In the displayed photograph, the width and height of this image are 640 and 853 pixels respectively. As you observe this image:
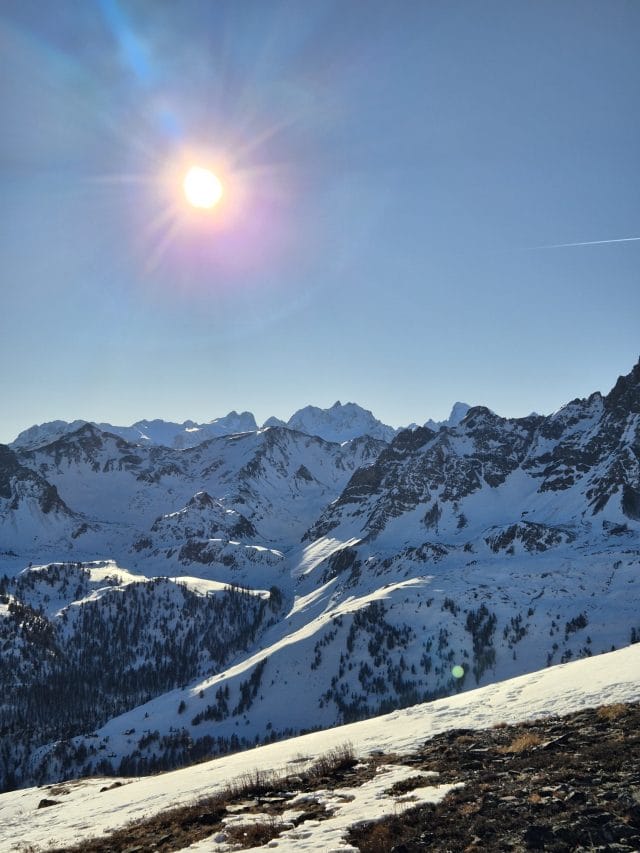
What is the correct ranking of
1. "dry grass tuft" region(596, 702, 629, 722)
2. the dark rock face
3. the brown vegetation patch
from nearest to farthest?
the dark rock face → the brown vegetation patch → "dry grass tuft" region(596, 702, 629, 722)

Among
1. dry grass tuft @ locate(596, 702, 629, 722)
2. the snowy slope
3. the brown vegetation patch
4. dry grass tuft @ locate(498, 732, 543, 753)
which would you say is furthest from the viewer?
the snowy slope

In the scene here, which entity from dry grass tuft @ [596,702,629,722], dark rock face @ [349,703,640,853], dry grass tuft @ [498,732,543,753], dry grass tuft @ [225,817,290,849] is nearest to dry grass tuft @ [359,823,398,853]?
dark rock face @ [349,703,640,853]

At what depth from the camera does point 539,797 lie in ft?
46.2

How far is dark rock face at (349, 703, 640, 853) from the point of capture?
11828mm

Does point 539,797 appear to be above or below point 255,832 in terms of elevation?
below

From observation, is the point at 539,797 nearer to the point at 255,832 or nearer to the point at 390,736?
the point at 255,832

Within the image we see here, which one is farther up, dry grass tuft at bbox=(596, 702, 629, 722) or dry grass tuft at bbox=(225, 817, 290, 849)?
dry grass tuft at bbox=(225, 817, 290, 849)

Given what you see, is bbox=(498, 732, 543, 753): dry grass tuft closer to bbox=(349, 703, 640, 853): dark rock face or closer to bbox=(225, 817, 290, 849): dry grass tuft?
bbox=(349, 703, 640, 853): dark rock face

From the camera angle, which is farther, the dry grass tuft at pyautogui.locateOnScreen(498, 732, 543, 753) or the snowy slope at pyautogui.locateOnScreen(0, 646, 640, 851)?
the snowy slope at pyautogui.locateOnScreen(0, 646, 640, 851)

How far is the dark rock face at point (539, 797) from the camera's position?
11.8 m

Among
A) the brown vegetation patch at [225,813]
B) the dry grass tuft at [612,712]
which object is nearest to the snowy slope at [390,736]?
the dry grass tuft at [612,712]

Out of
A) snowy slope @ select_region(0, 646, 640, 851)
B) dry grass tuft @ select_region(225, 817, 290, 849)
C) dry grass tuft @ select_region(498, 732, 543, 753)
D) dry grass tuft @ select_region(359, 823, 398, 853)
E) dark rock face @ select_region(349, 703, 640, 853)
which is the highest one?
dry grass tuft @ select_region(359, 823, 398, 853)

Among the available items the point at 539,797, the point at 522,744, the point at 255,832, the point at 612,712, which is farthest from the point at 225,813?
the point at 612,712

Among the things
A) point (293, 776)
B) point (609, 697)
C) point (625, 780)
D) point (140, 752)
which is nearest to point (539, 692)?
point (609, 697)
